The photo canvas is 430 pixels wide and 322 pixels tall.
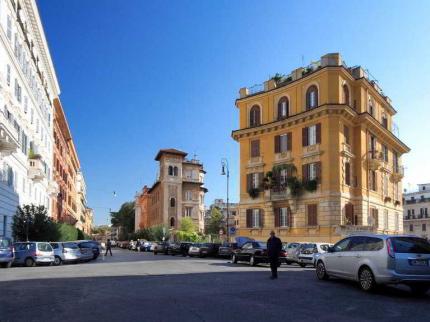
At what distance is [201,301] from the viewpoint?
35.8ft

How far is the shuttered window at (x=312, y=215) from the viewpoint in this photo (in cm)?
4153

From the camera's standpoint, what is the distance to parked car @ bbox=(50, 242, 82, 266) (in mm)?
30188

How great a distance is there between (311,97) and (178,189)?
4761 centimetres

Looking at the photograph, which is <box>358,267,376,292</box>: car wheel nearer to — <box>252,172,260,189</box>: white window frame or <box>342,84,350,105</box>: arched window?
<box>342,84,350,105</box>: arched window

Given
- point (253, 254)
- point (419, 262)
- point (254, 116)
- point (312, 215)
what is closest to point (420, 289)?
point (419, 262)

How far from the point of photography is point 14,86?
1298 inches

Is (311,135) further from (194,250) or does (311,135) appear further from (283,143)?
(194,250)

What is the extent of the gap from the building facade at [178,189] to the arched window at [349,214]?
4468cm

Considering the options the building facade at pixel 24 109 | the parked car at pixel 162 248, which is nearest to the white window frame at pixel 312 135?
the parked car at pixel 162 248

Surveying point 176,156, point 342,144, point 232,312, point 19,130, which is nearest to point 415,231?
point 176,156

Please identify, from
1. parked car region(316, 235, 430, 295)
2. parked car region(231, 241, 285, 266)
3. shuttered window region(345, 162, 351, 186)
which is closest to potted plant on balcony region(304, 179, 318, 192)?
shuttered window region(345, 162, 351, 186)

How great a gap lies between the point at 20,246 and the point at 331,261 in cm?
1877

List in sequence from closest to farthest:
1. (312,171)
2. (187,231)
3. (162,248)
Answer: (312,171) < (162,248) < (187,231)

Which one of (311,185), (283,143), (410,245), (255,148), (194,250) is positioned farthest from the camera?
(255,148)
